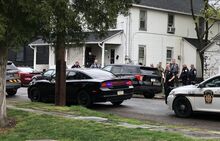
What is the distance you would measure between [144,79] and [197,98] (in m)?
8.30

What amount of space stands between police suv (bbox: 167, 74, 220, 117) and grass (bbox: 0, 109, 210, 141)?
14.1ft

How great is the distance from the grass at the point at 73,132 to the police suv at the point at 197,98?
4311mm

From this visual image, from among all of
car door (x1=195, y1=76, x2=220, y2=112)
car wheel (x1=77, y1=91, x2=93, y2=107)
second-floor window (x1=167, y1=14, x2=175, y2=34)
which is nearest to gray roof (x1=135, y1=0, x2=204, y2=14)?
second-floor window (x1=167, y1=14, x2=175, y2=34)

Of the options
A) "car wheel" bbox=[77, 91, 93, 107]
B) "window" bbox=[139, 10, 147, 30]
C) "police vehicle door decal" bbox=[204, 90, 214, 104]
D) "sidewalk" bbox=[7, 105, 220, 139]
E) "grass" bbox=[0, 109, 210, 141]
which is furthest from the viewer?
"window" bbox=[139, 10, 147, 30]

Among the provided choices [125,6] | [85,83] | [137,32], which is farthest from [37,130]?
[137,32]

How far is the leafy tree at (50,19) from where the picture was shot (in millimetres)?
9898

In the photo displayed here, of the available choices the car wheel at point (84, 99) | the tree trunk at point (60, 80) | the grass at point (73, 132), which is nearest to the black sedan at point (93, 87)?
the car wheel at point (84, 99)

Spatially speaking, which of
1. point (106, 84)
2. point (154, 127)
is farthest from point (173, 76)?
point (154, 127)

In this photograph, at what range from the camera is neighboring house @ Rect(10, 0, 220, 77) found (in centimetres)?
3444

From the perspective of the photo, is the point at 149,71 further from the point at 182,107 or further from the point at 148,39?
the point at 148,39

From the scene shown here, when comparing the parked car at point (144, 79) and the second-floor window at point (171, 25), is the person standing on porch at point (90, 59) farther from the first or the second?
→ the parked car at point (144, 79)

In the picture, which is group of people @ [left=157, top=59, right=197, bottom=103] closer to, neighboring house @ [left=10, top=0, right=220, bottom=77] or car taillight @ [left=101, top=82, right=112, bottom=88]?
car taillight @ [left=101, top=82, right=112, bottom=88]

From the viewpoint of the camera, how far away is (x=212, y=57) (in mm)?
29094

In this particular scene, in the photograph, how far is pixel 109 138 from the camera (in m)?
9.68
